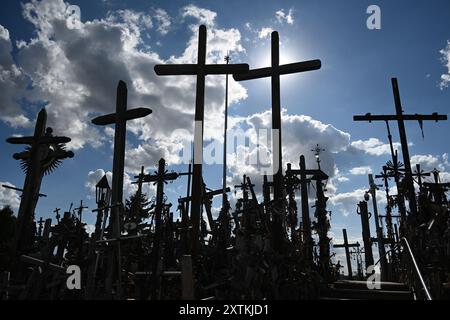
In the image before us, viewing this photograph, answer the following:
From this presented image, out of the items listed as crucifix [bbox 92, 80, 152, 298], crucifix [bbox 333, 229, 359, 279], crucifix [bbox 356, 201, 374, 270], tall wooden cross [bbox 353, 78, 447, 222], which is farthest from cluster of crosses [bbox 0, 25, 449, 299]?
crucifix [bbox 333, 229, 359, 279]

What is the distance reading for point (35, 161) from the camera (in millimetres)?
10805

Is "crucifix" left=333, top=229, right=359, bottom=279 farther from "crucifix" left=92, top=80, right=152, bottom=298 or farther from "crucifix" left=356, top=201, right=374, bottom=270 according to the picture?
"crucifix" left=92, top=80, right=152, bottom=298

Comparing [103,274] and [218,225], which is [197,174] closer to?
[218,225]

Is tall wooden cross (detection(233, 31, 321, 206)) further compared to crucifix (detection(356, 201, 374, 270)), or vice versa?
crucifix (detection(356, 201, 374, 270))

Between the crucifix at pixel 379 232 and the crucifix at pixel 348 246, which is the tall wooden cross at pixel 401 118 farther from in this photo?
the crucifix at pixel 348 246

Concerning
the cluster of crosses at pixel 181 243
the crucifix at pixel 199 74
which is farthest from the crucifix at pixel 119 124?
the crucifix at pixel 199 74

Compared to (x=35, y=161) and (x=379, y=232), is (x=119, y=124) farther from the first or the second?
(x=379, y=232)

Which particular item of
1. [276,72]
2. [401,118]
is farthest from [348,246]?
[276,72]

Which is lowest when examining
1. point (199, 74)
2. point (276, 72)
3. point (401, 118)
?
point (199, 74)

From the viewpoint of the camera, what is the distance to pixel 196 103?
8.73 meters

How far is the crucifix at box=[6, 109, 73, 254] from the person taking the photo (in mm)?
9648

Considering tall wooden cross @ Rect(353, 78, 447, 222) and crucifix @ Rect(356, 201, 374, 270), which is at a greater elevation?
tall wooden cross @ Rect(353, 78, 447, 222)
